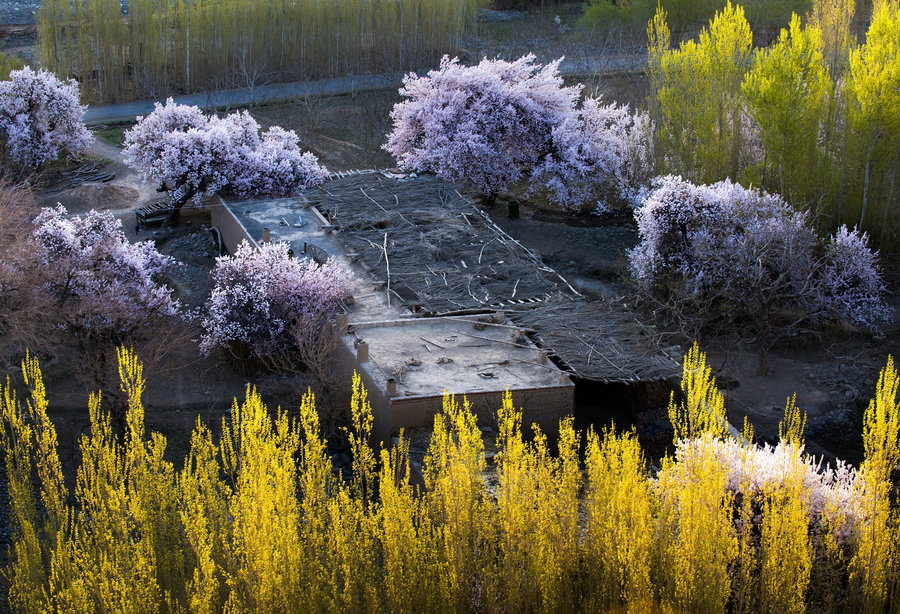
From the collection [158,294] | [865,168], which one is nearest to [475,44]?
[865,168]

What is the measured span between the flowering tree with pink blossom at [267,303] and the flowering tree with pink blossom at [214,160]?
8054 millimetres

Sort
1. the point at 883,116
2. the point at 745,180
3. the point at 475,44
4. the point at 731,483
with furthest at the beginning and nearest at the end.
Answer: the point at 475,44, the point at 745,180, the point at 883,116, the point at 731,483

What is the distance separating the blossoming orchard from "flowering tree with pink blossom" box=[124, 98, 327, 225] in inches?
4.0

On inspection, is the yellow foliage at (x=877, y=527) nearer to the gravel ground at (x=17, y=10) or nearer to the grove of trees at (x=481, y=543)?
the grove of trees at (x=481, y=543)

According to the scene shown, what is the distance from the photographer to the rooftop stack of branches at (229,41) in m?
42.5

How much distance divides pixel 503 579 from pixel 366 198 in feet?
60.5

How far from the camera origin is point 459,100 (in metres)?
30.3

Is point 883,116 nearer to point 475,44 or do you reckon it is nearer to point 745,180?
point 745,180

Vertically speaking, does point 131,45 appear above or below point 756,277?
A: above

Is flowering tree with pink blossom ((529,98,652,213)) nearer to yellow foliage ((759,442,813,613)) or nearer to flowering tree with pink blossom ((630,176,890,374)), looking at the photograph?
flowering tree with pink blossom ((630,176,890,374))

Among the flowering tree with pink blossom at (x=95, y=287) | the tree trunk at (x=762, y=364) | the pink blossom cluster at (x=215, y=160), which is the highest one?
the pink blossom cluster at (x=215, y=160)

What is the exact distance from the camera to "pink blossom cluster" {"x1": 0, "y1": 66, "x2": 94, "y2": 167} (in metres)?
34.3

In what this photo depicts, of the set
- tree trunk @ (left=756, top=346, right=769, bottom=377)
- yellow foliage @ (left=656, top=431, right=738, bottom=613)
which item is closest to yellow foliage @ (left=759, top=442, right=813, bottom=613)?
yellow foliage @ (left=656, top=431, right=738, bottom=613)

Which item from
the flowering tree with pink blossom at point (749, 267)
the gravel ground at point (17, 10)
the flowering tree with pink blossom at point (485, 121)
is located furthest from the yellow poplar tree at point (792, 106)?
the gravel ground at point (17, 10)
